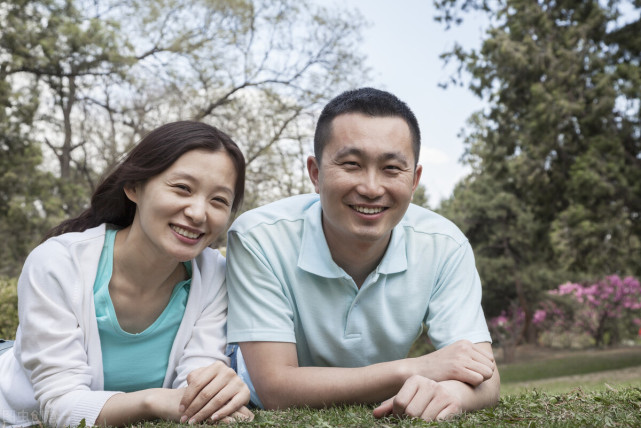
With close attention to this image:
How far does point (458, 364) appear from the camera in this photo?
2871 millimetres

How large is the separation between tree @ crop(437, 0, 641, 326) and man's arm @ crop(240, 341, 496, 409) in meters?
12.1

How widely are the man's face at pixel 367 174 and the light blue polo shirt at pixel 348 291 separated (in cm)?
27

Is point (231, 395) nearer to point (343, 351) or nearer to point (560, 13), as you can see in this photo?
point (343, 351)

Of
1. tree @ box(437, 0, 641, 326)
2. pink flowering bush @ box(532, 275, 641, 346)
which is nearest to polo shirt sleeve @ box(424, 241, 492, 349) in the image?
tree @ box(437, 0, 641, 326)

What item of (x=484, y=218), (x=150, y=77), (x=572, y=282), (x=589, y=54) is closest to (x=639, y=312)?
(x=572, y=282)

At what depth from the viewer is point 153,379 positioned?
10.9ft

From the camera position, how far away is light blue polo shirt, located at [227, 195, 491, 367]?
332cm

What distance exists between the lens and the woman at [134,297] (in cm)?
290

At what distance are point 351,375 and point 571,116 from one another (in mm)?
13761

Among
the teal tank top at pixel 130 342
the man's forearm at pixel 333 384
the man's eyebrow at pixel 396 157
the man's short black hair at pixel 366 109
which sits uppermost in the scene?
the man's short black hair at pixel 366 109

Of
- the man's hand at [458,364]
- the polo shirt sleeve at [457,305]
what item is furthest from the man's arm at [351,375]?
the polo shirt sleeve at [457,305]

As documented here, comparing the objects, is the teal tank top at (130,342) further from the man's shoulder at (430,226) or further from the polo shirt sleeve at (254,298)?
the man's shoulder at (430,226)

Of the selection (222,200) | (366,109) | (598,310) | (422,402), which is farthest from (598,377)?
(222,200)

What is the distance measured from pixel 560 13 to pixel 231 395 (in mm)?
15838
